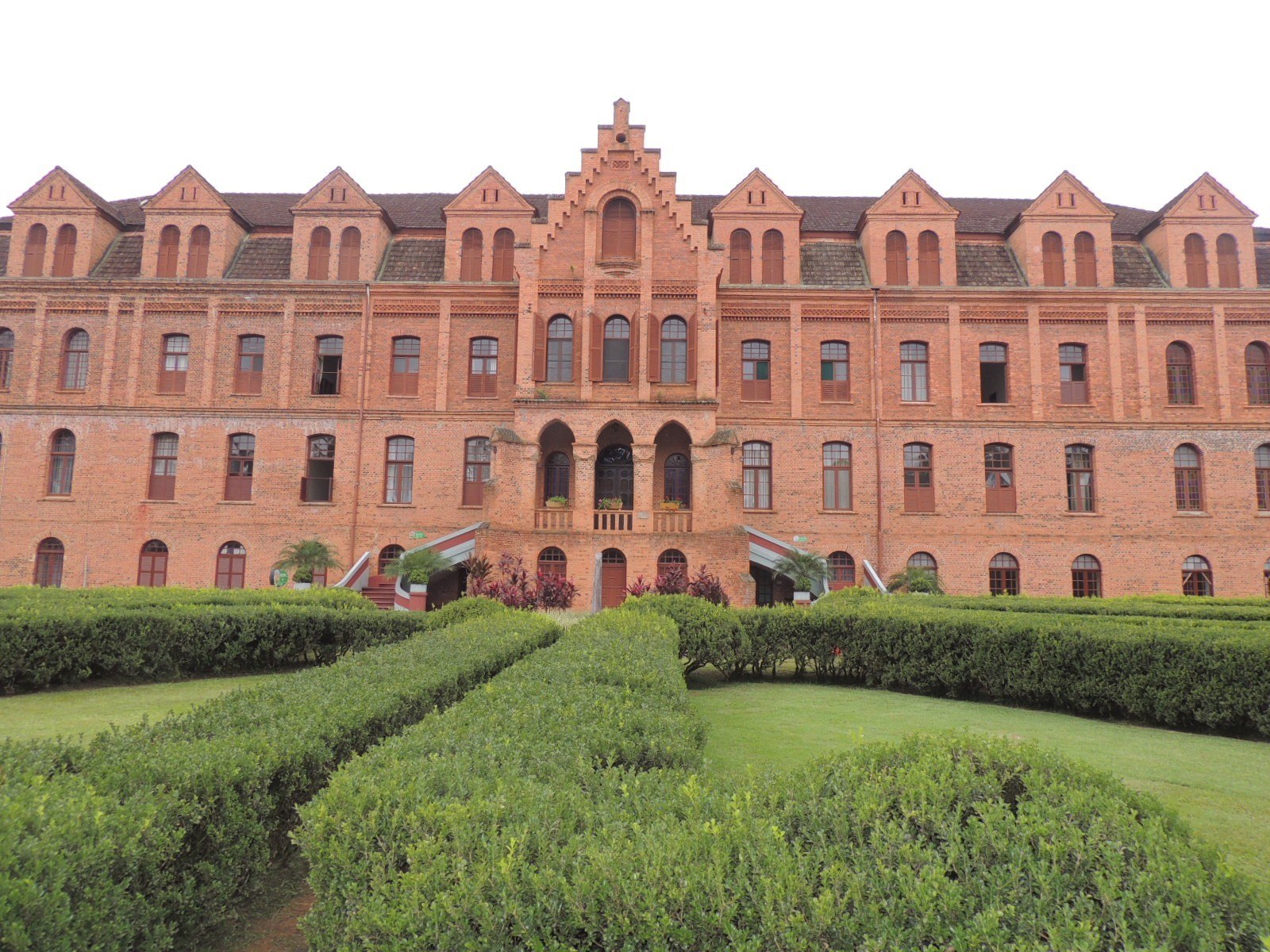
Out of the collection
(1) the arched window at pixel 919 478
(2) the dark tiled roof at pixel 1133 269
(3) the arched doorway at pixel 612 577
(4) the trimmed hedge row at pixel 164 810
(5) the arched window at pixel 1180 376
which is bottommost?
(4) the trimmed hedge row at pixel 164 810

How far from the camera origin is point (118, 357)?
25.6 metres

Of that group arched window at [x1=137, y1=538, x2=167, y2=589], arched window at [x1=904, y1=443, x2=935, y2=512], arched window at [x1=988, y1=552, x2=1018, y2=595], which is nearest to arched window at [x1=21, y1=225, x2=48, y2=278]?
arched window at [x1=137, y1=538, x2=167, y2=589]

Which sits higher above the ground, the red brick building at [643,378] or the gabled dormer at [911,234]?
the gabled dormer at [911,234]

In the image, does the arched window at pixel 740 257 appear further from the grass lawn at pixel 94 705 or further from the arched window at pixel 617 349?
the grass lawn at pixel 94 705

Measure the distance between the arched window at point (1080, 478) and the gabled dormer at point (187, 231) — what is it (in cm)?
3044

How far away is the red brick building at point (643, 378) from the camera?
24.2m

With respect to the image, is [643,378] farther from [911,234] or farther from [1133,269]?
[1133,269]

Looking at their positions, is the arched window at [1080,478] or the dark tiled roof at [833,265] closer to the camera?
the arched window at [1080,478]

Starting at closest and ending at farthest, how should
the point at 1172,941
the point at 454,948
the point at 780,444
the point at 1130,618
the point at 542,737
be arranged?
the point at 1172,941 < the point at 454,948 < the point at 542,737 < the point at 1130,618 < the point at 780,444

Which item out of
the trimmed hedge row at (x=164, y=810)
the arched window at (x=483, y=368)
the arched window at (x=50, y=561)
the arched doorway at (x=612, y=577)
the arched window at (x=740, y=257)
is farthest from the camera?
the arched window at (x=740, y=257)

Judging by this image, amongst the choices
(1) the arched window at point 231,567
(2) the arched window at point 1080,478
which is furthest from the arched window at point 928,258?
(1) the arched window at point 231,567

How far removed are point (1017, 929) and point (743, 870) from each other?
0.97 meters

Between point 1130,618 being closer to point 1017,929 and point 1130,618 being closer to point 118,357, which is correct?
point 1017,929

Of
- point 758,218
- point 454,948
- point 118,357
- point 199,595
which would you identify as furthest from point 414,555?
point 454,948
